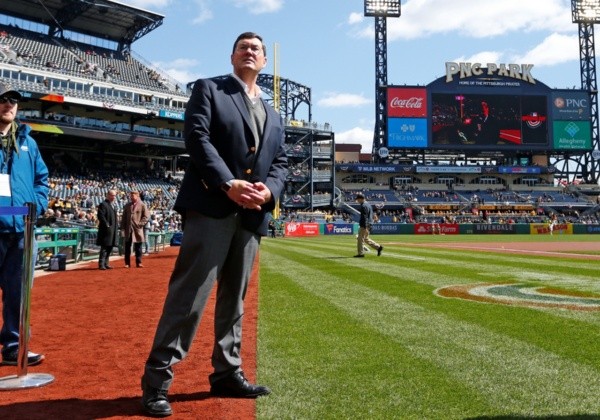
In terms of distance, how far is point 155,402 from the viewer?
2.86 metres

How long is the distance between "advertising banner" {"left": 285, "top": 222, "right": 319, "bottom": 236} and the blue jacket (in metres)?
41.4

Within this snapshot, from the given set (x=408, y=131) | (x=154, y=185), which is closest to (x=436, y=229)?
(x=408, y=131)

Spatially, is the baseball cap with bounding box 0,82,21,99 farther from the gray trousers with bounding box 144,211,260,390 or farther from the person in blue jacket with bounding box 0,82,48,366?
the gray trousers with bounding box 144,211,260,390

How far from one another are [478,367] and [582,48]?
7852 cm

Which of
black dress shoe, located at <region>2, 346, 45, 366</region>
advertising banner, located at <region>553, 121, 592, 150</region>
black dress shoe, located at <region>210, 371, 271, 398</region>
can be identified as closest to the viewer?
black dress shoe, located at <region>210, 371, 271, 398</region>

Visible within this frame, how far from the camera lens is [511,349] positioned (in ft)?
13.6

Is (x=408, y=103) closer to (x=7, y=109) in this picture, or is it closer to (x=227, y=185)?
(x=7, y=109)

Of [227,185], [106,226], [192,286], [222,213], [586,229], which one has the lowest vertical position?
[586,229]

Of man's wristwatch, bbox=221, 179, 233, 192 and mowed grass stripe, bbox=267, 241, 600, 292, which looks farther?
mowed grass stripe, bbox=267, 241, 600, 292

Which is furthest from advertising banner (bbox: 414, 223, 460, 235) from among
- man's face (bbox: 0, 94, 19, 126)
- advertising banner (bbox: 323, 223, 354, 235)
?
man's face (bbox: 0, 94, 19, 126)

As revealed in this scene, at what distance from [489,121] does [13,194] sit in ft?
213

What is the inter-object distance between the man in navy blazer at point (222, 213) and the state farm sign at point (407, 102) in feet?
199

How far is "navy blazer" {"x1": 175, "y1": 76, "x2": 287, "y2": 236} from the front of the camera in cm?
298

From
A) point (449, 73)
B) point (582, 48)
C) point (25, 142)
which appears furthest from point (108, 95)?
point (582, 48)
